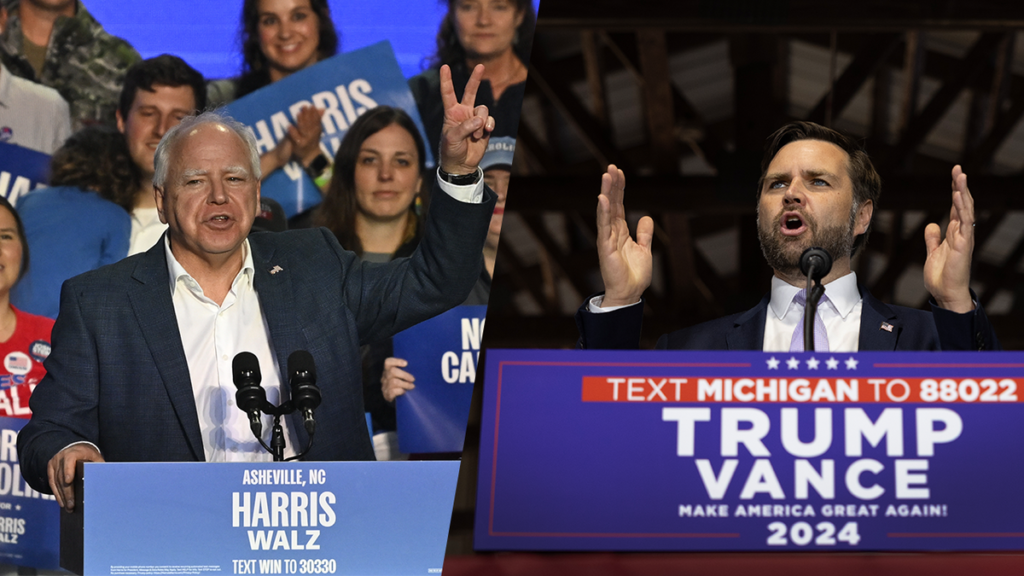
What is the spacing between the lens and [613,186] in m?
1.90

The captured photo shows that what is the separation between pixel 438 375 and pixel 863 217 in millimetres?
1144

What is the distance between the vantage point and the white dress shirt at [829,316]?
1938 millimetres

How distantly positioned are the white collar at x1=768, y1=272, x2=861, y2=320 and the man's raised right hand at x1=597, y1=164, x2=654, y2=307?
0.90 ft

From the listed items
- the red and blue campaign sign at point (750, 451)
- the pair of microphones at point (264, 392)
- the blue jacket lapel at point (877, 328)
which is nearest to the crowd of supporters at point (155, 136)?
the pair of microphones at point (264, 392)

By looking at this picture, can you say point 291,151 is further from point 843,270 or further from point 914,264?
point 914,264

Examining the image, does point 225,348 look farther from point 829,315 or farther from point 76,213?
point 829,315

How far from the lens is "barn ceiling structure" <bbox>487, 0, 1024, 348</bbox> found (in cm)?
492

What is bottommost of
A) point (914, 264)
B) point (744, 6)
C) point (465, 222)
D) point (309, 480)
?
point (309, 480)

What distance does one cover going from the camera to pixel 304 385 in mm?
2482

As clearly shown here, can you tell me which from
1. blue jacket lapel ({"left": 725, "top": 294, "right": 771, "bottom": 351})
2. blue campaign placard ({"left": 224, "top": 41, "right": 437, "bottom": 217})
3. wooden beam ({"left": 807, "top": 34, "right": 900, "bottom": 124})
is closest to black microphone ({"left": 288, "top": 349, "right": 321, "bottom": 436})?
blue campaign placard ({"left": 224, "top": 41, "right": 437, "bottom": 217})

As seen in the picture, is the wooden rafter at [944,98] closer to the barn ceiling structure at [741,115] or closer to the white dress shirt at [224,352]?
the barn ceiling structure at [741,115]

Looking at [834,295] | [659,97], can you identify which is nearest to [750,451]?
[834,295]

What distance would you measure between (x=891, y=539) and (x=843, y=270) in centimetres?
81

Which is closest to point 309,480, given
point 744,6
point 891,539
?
point 891,539
